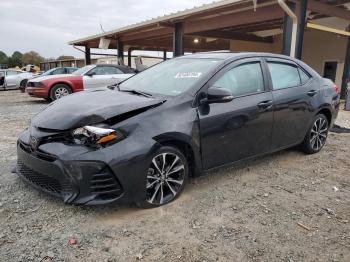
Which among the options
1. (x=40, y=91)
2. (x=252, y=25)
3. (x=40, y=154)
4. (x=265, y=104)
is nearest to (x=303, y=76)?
(x=265, y=104)

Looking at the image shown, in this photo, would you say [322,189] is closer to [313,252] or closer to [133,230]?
[313,252]

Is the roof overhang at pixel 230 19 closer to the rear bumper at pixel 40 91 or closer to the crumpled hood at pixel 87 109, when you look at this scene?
the rear bumper at pixel 40 91

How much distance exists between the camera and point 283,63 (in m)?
4.46

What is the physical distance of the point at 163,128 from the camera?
3.06 meters

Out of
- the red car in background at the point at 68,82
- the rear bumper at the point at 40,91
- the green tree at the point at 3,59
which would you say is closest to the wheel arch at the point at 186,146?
the red car in background at the point at 68,82

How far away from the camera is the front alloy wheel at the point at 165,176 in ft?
10.1

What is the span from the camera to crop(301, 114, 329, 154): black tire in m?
4.83

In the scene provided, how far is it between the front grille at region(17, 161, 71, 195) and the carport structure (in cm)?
731

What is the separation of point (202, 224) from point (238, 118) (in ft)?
4.28

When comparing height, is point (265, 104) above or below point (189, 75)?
below

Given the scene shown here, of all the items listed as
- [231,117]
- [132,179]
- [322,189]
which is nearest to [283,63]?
[231,117]

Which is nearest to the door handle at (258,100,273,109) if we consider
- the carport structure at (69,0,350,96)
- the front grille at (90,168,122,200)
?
the front grille at (90,168,122,200)

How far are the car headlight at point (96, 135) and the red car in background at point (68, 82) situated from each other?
836 centimetres

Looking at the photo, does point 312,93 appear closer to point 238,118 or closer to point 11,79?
point 238,118
